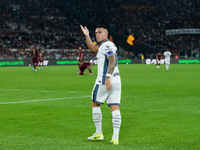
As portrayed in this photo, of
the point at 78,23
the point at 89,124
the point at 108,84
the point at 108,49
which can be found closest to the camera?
the point at 108,84

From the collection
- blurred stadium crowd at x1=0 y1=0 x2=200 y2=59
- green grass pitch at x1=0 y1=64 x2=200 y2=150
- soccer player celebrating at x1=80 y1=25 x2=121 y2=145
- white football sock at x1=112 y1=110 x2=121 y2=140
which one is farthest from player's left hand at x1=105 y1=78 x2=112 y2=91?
blurred stadium crowd at x1=0 y1=0 x2=200 y2=59

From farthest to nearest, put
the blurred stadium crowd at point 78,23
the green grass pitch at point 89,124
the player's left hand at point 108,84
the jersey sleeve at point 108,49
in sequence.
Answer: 1. the blurred stadium crowd at point 78,23
2. the jersey sleeve at point 108,49
3. the player's left hand at point 108,84
4. the green grass pitch at point 89,124

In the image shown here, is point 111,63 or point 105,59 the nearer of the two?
point 111,63

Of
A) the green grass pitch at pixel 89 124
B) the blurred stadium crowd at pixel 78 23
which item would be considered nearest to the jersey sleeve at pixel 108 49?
the green grass pitch at pixel 89 124

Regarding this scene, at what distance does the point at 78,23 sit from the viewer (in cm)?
6781

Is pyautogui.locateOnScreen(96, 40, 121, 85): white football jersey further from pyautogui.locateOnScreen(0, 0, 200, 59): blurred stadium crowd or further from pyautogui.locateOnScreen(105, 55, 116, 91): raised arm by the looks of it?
pyautogui.locateOnScreen(0, 0, 200, 59): blurred stadium crowd

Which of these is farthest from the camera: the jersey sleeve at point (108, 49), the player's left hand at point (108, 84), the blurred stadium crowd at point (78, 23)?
the blurred stadium crowd at point (78, 23)

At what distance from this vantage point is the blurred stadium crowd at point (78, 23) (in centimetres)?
5778

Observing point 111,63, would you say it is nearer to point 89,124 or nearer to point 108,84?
point 108,84

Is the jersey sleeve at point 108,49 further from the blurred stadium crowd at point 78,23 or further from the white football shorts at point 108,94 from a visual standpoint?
the blurred stadium crowd at point 78,23

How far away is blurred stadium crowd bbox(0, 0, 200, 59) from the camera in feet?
190

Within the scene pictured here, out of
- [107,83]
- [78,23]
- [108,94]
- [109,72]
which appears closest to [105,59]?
[109,72]

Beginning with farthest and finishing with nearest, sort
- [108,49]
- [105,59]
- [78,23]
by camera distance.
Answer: [78,23], [105,59], [108,49]

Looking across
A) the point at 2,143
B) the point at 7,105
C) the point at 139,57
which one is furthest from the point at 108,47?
the point at 139,57
